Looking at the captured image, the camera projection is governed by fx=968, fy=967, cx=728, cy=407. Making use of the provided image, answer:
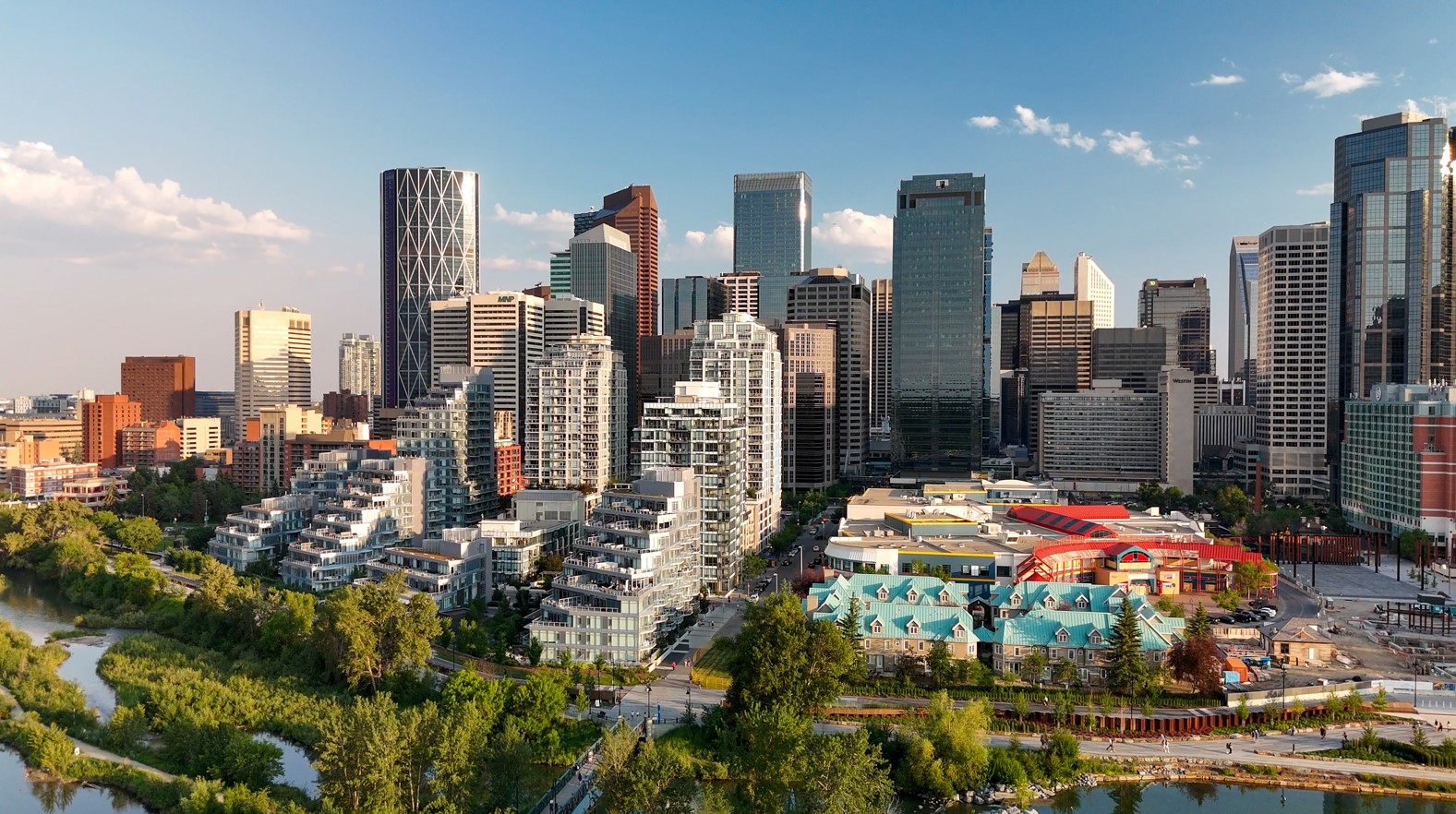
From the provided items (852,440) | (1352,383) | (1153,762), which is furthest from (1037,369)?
(1153,762)

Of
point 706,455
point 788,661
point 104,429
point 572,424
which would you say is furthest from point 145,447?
point 788,661

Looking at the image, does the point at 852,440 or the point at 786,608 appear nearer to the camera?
the point at 786,608

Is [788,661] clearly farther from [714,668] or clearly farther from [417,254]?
[417,254]

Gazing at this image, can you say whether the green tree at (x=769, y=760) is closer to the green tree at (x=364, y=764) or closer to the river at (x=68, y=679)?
the green tree at (x=364, y=764)

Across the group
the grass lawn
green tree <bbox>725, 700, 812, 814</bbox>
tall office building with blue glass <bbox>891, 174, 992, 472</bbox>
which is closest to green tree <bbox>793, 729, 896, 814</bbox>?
green tree <bbox>725, 700, 812, 814</bbox>

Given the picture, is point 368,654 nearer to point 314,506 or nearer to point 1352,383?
point 314,506

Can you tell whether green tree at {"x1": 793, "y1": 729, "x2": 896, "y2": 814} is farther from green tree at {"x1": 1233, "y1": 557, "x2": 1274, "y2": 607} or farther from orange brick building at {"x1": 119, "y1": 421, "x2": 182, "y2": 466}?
orange brick building at {"x1": 119, "y1": 421, "x2": 182, "y2": 466}
